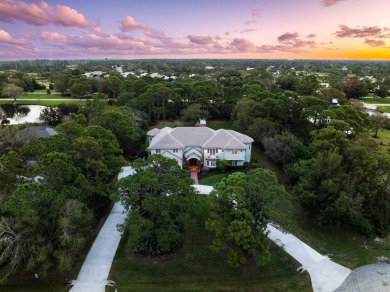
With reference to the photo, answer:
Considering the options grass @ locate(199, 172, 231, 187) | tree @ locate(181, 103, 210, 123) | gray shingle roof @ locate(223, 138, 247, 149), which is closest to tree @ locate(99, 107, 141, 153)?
grass @ locate(199, 172, 231, 187)

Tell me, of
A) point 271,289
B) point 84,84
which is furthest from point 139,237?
point 84,84

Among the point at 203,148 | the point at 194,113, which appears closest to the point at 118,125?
the point at 203,148

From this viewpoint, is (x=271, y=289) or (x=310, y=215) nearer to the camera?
(x=271, y=289)

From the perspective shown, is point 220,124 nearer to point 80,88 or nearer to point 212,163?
point 212,163

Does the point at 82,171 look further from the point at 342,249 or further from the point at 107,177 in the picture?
the point at 342,249

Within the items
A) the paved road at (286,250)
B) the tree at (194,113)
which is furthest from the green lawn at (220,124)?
the paved road at (286,250)

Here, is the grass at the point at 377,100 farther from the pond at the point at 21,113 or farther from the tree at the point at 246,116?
the pond at the point at 21,113
